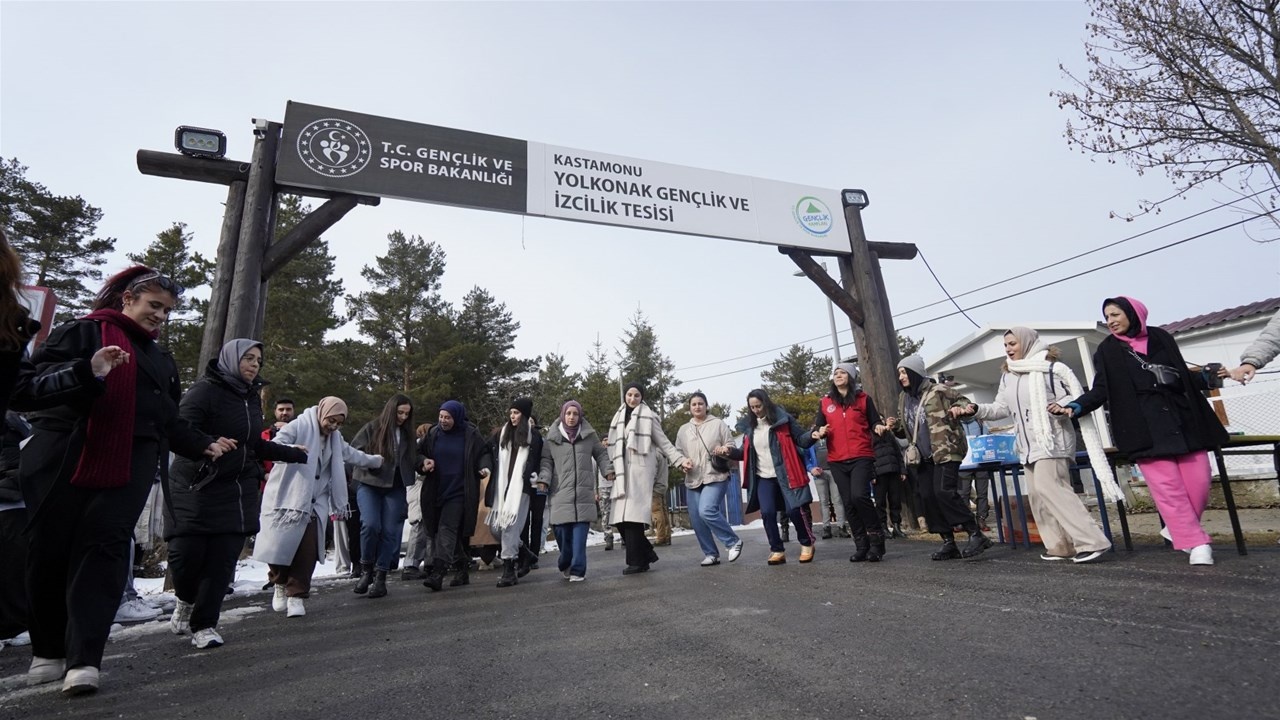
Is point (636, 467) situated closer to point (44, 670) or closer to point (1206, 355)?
point (44, 670)

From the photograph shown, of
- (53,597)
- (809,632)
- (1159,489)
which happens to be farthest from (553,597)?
(1159,489)

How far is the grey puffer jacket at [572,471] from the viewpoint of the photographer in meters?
7.21

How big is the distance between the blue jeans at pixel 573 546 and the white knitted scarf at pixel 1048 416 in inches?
164

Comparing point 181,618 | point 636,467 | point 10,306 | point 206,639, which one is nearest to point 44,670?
point 206,639

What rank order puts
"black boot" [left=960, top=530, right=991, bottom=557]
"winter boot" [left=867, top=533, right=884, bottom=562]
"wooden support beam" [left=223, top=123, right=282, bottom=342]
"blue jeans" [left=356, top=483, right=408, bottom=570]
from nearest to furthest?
"black boot" [left=960, top=530, right=991, bottom=557]
"winter boot" [left=867, top=533, right=884, bottom=562]
"blue jeans" [left=356, top=483, right=408, bottom=570]
"wooden support beam" [left=223, top=123, right=282, bottom=342]

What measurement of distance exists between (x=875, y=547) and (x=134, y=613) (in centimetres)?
664

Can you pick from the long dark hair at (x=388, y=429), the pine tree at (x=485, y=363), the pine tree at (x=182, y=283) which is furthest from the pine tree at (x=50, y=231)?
the long dark hair at (x=388, y=429)

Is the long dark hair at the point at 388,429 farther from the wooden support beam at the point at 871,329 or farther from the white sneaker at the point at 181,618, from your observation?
the wooden support beam at the point at 871,329

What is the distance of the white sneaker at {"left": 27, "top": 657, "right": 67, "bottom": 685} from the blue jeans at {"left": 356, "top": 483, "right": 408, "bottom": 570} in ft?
11.9

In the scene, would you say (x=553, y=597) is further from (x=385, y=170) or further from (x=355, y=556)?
(x=385, y=170)

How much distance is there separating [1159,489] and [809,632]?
327 centimetres

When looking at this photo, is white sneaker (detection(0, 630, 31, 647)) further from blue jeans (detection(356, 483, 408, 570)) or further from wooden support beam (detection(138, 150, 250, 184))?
wooden support beam (detection(138, 150, 250, 184))

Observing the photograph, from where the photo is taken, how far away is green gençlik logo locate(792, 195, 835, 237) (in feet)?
37.2

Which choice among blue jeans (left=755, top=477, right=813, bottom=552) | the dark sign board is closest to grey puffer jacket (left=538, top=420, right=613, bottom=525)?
blue jeans (left=755, top=477, right=813, bottom=552)
